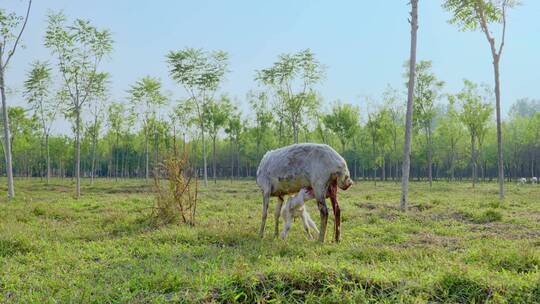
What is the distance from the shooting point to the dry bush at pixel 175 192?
387 inches

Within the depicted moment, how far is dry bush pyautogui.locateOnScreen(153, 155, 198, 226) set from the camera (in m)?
9.82

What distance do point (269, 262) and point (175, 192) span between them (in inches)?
189

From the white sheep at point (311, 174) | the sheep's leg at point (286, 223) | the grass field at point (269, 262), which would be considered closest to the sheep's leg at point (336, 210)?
the white sheep at point (311, 174)

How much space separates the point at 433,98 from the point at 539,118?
1738 cm

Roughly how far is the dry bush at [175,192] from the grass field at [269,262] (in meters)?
0.43

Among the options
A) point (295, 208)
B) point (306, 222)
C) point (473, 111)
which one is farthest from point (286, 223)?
point (473, 111)

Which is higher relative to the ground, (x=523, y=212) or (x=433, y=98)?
(x=433, y=98)

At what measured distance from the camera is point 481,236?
8273 millimetres

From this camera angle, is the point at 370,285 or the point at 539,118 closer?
the point at 370,285

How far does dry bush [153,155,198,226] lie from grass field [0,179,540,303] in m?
0.43

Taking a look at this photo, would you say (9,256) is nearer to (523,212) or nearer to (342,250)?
(342,250)

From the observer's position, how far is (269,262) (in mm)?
5508

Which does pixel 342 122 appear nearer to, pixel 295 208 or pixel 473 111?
pixel 473 111

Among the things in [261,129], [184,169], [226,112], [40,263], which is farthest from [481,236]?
[261,129]
